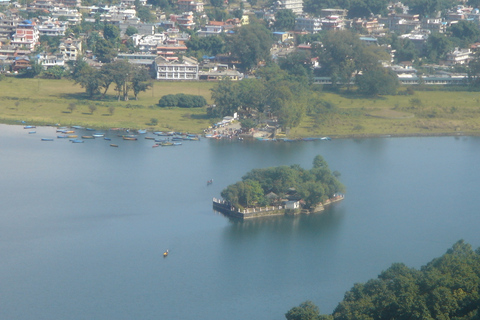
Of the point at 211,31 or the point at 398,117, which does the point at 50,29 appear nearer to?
the point at 211,31

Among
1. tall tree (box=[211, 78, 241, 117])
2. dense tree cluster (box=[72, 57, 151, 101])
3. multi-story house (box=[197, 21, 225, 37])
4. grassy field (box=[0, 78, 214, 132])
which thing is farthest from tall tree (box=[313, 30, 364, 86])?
multi-story house (box=[197, 21, 225, 37])

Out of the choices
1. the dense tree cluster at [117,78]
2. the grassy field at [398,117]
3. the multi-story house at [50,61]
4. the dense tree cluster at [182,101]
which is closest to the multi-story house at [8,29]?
the multi-story house at [50,61]

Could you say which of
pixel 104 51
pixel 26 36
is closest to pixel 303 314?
pixel 104 51

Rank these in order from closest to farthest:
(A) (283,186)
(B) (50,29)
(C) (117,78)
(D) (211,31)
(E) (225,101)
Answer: (A) (283,186)
(E) (225,101)
(C) (117,78)
(B) (50,29)
(D) (211,31)

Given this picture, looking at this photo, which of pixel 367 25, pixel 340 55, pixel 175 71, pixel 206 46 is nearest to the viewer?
pixel 340 55

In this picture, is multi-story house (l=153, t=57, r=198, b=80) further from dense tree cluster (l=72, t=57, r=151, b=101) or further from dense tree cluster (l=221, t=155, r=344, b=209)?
dense tree cluster (l=221, t=155, r=344, b=209)

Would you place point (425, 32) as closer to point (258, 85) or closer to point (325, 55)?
point (325, 55)
